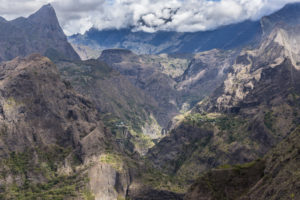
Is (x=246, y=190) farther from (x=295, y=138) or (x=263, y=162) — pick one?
(x=295, y=138)

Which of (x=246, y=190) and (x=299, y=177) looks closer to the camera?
(x=299, y=177)

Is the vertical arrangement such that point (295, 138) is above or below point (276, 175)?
above

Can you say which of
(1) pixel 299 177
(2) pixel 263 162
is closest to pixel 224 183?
(2) pixel 263 162

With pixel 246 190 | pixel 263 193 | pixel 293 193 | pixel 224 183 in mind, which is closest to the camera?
pixel 293 193

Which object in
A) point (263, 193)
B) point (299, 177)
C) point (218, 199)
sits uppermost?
point (299, 177)

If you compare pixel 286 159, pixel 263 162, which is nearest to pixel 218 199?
pixel 263 162

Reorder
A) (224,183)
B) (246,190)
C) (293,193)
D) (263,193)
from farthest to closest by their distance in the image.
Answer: (224,183), (246,190), (263,193), (293,193)
